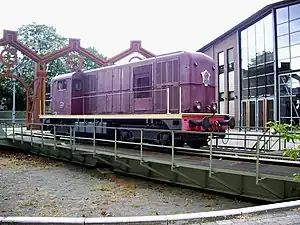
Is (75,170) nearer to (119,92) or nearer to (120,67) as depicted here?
(119,92)

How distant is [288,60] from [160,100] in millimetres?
13797

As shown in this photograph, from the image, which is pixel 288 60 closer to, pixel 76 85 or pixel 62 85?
pixel 76 85

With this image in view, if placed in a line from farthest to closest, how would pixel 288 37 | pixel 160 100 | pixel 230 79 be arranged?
pixel 230 79
pixel 288 37
pixel 160 100

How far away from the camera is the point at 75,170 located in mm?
13023

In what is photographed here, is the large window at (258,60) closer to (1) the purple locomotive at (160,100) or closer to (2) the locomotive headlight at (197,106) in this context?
(1) the purple locomotive at (160,100)

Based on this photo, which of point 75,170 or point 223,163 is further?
point 75,170

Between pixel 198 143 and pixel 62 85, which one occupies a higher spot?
pixel 62 85

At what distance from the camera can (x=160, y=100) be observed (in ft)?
39.4

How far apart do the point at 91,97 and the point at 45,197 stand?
282 inches

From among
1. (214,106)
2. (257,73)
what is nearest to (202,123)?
(214,106)

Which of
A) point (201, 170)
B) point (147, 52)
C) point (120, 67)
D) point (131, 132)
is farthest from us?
point (147, 52)

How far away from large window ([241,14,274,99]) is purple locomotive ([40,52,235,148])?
13.1 m

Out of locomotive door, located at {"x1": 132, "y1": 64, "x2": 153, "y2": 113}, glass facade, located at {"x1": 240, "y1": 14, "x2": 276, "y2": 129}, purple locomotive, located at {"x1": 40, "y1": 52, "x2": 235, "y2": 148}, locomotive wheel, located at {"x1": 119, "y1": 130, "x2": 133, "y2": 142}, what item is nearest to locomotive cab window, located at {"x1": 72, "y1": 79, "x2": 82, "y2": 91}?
purple locomotive, located at {"x1": 40, "y1": 52, "x2": 235, "y2": 148}

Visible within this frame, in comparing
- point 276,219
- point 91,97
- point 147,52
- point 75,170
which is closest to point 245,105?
point 147,52
